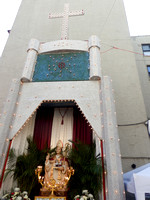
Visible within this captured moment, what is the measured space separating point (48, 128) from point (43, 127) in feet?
0.77

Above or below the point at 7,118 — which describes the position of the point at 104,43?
above

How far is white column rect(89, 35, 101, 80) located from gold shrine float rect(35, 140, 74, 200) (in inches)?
116

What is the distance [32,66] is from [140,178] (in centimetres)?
531

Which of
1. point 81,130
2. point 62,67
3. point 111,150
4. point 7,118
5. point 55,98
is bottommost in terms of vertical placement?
point 111,150

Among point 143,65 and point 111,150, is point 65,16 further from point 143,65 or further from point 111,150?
point 111,150

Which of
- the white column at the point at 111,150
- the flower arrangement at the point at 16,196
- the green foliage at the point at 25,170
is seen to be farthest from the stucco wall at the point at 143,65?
the flower arrangement at the point at 16,196

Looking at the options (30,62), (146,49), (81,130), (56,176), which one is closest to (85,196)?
(56,176)

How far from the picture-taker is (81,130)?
6664 mm

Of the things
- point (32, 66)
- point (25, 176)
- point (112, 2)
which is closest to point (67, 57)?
point (32, 66)

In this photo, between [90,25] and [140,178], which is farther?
[90,25]

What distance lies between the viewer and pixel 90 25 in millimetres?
11727

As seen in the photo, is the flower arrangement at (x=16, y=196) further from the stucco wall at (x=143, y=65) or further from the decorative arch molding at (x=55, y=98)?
the stucco wall at (x=143, y=65)

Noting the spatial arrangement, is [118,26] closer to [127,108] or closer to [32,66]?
[127,108]

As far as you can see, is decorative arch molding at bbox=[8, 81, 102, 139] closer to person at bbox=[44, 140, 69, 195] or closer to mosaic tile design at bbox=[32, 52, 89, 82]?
mosaic tile design at bbox=[32, 52, 89, 82]
